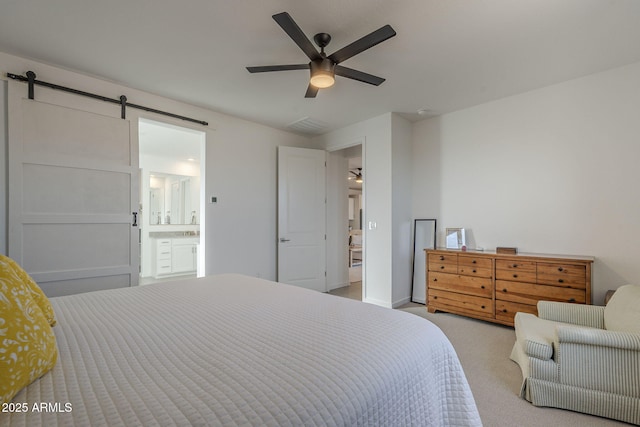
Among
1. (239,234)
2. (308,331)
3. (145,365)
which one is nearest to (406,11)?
(308,331)

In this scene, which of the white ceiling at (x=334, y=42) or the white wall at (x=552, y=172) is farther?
the white wall at (x=552, y=172)

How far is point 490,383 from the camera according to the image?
6.70ft

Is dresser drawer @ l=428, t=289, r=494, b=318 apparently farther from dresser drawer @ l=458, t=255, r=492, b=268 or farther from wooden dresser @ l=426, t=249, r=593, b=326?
dresser drawer @ l=458, t=255, r=492, b=268

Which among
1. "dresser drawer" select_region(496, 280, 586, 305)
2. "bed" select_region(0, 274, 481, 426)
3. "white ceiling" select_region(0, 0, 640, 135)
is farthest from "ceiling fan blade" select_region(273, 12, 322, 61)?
"dresser drawer" select_region(496, 280, 586, 305)

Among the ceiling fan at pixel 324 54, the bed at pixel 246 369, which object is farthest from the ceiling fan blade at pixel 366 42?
the bed at pixel 246 369

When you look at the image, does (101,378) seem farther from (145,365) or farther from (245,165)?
(245,165)

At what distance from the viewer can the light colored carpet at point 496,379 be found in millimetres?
1675

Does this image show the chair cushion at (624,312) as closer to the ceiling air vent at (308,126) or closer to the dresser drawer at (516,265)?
the dresser drawer at (516,265)

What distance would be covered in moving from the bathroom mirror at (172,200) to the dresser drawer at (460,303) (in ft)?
17.9

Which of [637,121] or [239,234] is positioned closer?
[637,121]

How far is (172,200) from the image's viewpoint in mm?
6605

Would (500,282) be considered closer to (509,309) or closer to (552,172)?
(509,309)

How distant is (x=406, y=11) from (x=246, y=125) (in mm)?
2785

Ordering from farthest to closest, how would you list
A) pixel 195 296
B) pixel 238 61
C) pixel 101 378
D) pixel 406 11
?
pixel 238 61
pixel 406 11
pixel 195 296
pixel 101 378
